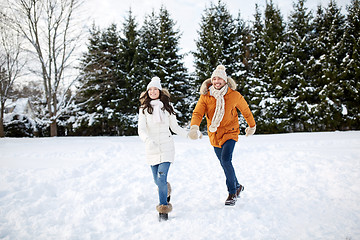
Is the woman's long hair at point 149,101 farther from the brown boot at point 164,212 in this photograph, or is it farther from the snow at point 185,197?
the snow at point 185,197

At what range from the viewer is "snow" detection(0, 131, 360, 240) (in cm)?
268

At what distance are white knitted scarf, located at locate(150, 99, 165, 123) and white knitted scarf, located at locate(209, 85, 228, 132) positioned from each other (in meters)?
0.80

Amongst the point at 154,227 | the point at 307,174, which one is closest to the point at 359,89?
the point at 307,174

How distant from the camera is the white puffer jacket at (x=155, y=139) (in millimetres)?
3031

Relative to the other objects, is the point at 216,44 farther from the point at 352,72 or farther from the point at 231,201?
the point at 231,201

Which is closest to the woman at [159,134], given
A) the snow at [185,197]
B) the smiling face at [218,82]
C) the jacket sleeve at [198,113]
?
the jacket sleeve at [198,113]

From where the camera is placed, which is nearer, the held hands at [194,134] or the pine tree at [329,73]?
the held hands at [194,134]

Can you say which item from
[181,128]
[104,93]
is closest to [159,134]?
[181,128]

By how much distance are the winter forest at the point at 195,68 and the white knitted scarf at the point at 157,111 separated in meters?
11.9

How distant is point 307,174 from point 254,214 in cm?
231

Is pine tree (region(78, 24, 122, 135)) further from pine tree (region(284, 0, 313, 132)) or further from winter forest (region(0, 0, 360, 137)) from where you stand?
pine tree (region(284, 0, 313, 132))

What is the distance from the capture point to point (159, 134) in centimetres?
314

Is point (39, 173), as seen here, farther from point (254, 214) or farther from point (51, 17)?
point (51, 17)

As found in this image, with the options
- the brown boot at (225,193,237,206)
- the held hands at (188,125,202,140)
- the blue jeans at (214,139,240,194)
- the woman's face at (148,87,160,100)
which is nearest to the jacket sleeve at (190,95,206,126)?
the held hands at (188,125,202,140)
